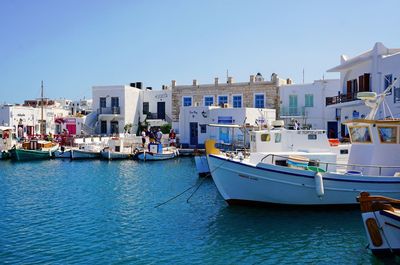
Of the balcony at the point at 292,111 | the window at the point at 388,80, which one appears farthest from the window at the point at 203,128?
the window at the point at 388,80

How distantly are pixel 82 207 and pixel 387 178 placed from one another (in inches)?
471

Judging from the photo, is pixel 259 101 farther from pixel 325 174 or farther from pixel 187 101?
pixel 325 174

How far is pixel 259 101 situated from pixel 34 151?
73.1 ft

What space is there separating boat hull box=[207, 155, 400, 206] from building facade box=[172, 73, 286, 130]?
1012 inches

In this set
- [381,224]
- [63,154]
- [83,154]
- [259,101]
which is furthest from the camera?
[259,101]

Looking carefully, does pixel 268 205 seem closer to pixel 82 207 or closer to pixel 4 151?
pixel 82 207

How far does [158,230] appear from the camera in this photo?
14117 millimetres

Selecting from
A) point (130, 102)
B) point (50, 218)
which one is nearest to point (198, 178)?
point (50, 218)

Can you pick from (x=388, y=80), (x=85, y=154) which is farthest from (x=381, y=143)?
(x=85, y=154)

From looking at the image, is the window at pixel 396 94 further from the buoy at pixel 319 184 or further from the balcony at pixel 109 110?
the balcony at pixel 109 110

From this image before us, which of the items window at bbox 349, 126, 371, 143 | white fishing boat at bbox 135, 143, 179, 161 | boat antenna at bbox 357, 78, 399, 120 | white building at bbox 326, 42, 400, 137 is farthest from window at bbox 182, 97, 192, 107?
boat antenna at bbox 357, 78, 399, 120

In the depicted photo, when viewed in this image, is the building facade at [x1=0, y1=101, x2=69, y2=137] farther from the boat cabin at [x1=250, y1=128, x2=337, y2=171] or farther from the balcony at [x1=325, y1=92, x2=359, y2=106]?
the boat cabin at [x1=250, y1=128, x2=337, y2=171]

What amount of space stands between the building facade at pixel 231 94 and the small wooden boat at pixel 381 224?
31.7 metres

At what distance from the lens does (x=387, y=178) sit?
15750 millimetres
